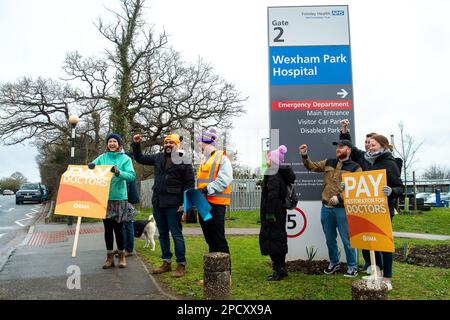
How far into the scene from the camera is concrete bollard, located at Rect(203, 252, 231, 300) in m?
4.30

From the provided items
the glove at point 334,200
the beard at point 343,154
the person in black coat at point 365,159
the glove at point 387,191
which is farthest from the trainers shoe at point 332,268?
the glove at point 387,191

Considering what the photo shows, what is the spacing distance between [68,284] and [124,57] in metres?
20.2

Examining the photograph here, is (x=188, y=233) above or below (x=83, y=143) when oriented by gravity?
below

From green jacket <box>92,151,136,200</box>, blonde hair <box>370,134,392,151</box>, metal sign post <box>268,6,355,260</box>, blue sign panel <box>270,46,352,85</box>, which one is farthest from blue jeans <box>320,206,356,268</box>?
green jacket <box>92,151,136,200</box>

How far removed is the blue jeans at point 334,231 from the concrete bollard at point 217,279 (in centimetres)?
212

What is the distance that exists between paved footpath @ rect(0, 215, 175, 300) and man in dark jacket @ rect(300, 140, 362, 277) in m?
2.58

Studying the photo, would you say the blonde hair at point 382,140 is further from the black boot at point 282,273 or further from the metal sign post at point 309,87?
the black boot at point 282,273

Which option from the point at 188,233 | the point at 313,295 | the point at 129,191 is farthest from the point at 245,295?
the point at 188,233

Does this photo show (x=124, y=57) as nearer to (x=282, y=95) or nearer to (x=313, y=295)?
(x=282, y=95)

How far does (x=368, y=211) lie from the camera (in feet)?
15.3

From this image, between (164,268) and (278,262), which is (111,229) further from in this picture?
(278,262)

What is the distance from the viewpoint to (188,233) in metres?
11.8
